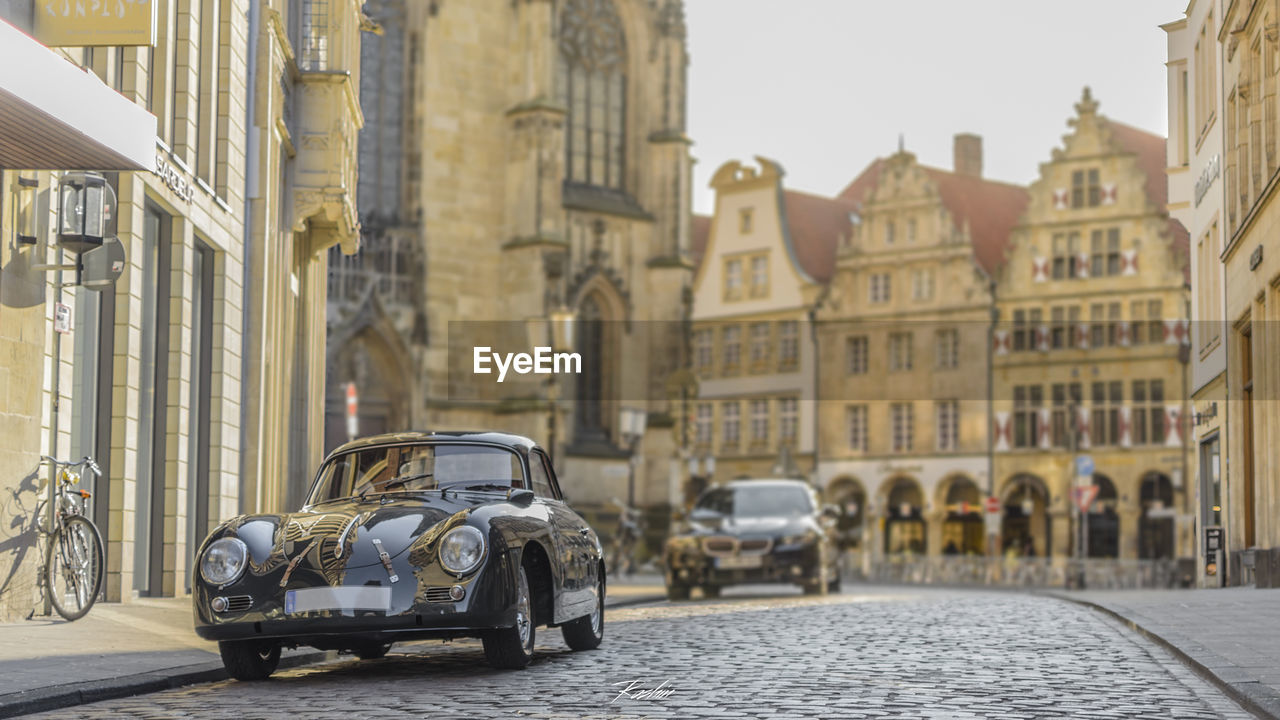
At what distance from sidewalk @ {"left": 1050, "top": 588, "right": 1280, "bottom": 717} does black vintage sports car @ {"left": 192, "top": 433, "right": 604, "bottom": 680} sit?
3.97 m

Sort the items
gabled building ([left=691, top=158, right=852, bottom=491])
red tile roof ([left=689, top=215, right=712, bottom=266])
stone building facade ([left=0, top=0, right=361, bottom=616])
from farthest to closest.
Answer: red tile roof ([left=689, top=215, right=712, bottom=266]), gabled building ([left=691, top=158, right=852, bottom=491]), stone building facade ([left=0, top=0, right=361, bottom=616])

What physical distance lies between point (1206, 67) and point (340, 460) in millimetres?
24353

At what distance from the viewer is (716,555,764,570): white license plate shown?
931 inches

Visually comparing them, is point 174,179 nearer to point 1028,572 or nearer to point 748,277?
point 1028,572

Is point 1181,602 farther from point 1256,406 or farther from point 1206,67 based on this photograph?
point 1206,67

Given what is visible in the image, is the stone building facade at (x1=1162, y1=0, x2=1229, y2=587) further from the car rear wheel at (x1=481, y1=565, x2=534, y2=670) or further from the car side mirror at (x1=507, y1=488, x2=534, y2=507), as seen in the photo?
the car rear wheel at (x1=481, y1=565, x2=534, y2=670)

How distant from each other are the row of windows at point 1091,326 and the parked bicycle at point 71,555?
173 feet

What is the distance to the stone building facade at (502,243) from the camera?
152 ft

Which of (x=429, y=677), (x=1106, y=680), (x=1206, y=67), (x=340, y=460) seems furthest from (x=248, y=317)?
(x=1206, y=67)

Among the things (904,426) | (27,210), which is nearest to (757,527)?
(27,210)

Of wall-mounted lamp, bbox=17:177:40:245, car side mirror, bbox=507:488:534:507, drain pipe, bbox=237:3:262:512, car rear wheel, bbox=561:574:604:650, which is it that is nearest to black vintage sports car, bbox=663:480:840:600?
drain pipe, bbox=237:3:262:512

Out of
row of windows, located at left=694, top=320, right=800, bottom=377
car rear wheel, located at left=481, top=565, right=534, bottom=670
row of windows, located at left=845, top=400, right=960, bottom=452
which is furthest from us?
row of windows, located at left=694, top=320, right=800, bottom=377

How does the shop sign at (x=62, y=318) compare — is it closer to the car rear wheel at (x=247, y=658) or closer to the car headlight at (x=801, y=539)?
the car rear wheel at (x=247, y=658)

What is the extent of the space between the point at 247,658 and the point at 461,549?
148 centimetres
